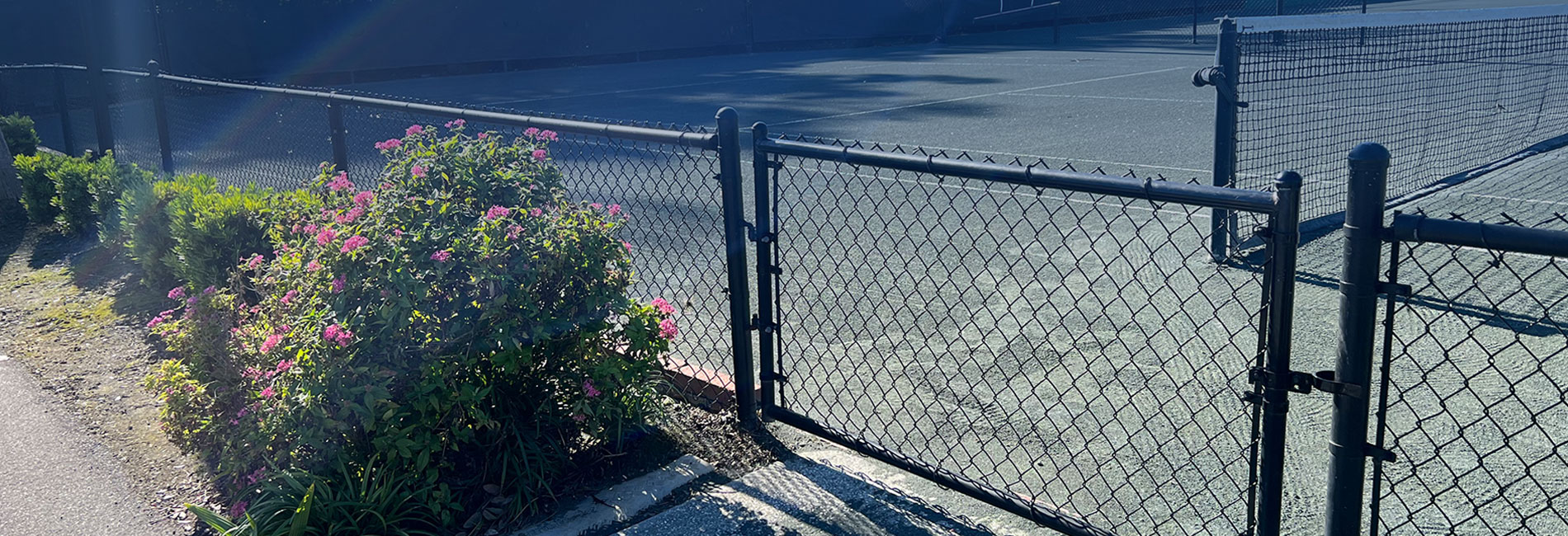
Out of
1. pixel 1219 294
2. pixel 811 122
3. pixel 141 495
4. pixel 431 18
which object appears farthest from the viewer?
pixel 431 18

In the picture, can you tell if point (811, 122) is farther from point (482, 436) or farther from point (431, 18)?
point (431, 18)

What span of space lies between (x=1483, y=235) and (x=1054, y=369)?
8.16ft

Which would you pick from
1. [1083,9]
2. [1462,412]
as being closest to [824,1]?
[1083,9]

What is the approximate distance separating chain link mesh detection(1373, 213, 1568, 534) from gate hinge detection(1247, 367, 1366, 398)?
0.54 ft

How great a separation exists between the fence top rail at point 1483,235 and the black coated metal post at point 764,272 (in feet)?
6.28

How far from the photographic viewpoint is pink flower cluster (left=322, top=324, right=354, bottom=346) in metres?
3.25

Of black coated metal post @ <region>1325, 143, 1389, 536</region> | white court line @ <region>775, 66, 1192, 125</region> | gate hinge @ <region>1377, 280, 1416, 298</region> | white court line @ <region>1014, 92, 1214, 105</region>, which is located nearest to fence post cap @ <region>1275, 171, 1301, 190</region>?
black coated metal post @ <region>1325, 143, 1389, 536</region>

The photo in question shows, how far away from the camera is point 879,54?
93.6ft

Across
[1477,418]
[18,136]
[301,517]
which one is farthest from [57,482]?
[18,136]

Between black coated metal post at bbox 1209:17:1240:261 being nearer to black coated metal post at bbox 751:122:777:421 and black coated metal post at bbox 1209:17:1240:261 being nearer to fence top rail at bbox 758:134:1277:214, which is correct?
black coated metal post at bbox 751:122:777:421

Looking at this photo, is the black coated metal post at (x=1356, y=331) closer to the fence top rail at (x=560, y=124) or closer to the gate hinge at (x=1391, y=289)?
the gate hinge at (x=1391, y=289)

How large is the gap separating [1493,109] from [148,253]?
41.1 feet

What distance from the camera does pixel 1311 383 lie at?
2.37 meters

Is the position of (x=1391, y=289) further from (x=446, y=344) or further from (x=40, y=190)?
(x=40, y=190)
